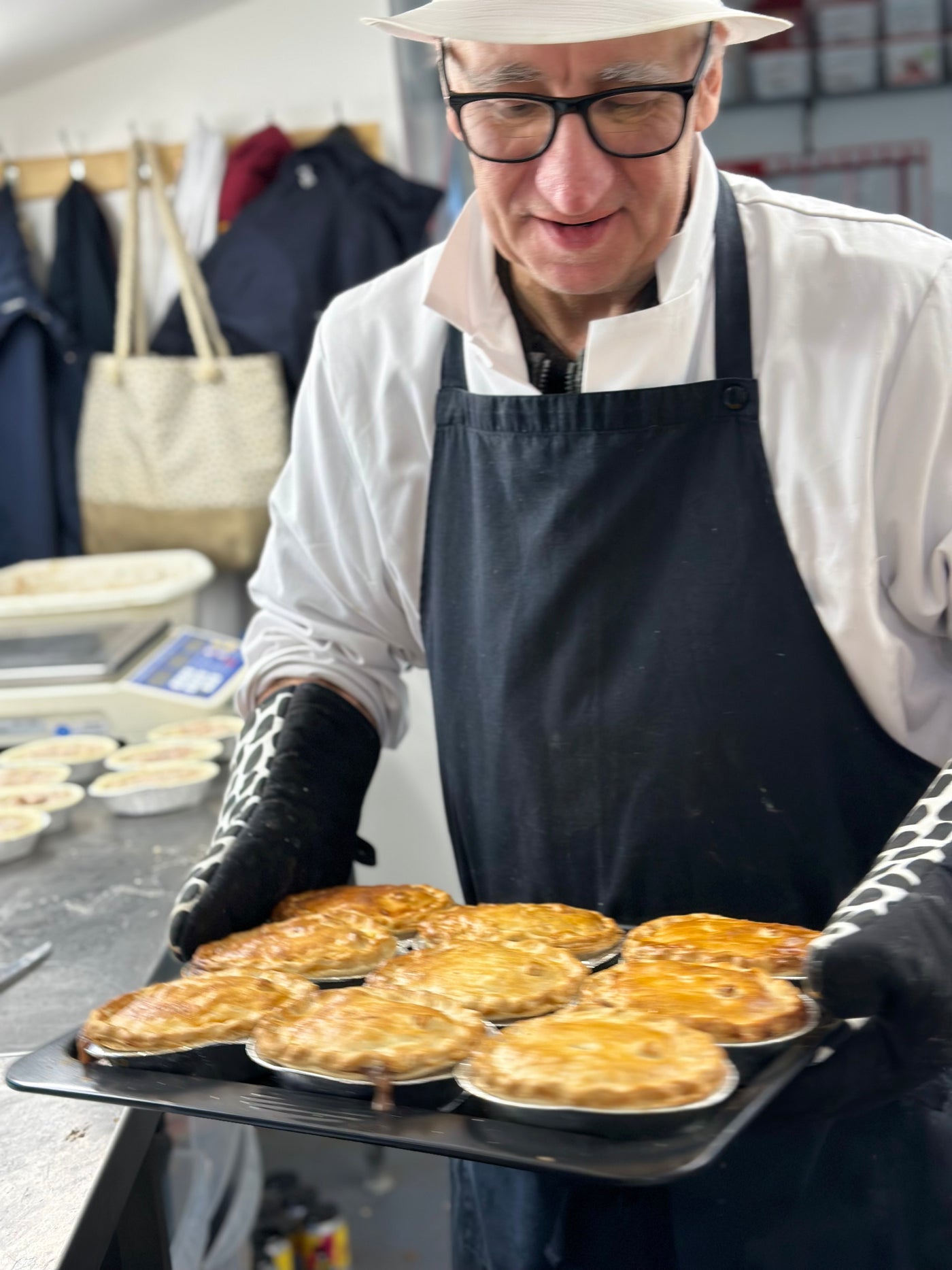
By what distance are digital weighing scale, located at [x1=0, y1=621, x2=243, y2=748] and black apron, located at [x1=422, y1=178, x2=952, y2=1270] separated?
4.53 ft

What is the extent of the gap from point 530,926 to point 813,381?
673 millimetres

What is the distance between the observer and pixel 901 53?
3760 millimetres

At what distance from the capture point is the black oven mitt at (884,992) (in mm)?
1034

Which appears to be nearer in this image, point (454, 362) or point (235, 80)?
point (454, 362)

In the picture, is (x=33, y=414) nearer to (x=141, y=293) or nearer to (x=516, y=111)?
(x=141, y=293)

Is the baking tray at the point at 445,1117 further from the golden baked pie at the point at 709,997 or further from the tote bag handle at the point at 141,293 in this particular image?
the tote bag handle at the point at 141,293

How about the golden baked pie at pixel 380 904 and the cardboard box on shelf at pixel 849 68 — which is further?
the cardboard box on shelf at pixel 849 68

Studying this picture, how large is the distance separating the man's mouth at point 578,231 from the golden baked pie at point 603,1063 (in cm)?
80

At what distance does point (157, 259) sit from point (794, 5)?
206 cm

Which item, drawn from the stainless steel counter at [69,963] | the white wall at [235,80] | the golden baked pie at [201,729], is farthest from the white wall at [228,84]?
the stainless steel counter at [69,963]

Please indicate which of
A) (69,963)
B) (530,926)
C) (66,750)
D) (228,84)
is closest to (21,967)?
(69,963)

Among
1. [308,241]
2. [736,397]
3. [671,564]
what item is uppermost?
[308,241]

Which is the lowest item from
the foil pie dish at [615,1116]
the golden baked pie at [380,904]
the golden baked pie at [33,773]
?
the golden baked pie at [33,773]

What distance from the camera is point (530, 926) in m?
1.42
